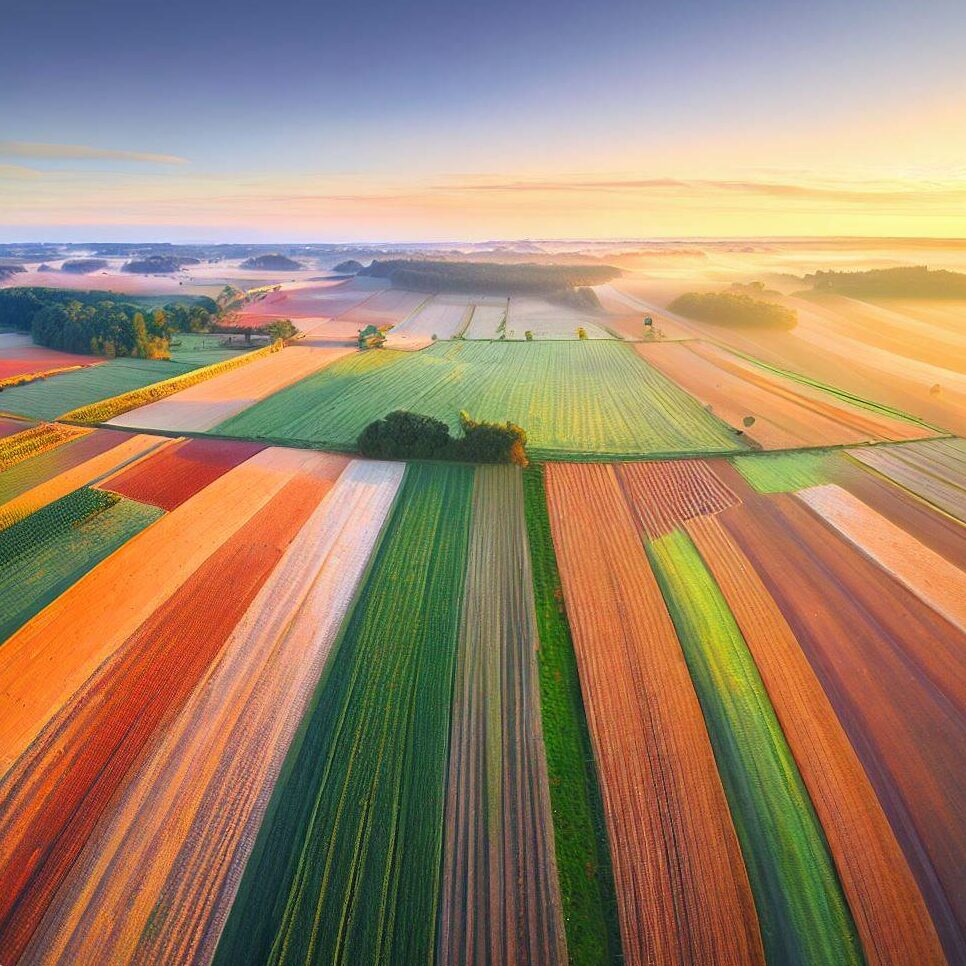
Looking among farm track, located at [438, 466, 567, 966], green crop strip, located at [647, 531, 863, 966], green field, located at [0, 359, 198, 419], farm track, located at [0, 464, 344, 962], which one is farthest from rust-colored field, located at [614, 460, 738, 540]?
green field, located at [0, 359, 198, 419]

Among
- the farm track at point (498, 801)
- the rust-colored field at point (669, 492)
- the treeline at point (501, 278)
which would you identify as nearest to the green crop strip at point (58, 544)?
the farm track at point (498, 801)

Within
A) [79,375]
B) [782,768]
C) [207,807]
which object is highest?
[79,375]

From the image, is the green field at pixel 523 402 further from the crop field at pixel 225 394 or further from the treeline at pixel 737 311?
the treeline at pixel 737 311

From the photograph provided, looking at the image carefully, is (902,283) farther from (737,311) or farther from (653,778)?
(653,778)

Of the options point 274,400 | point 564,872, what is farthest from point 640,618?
point 274,400

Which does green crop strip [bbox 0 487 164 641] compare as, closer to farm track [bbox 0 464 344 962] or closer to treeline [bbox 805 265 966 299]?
farm track [bbox 0 464 344 962]

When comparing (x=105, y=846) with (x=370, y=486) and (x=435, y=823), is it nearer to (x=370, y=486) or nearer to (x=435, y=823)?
(x=435, y=823)

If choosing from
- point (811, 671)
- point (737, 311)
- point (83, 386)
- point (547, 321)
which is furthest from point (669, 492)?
point (547, 321)

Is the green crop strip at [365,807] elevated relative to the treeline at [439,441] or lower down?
lower down
